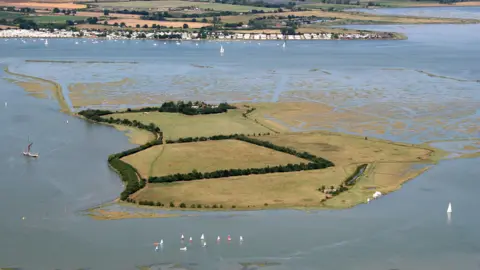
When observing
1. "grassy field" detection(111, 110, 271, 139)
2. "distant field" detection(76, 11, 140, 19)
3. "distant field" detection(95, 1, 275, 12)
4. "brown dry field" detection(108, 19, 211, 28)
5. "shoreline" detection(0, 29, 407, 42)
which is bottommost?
"shoreline" detection(0, 29, 407, 42)

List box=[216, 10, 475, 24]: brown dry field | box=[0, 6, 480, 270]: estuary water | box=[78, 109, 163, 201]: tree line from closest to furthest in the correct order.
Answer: box=[0, 6, 480, 270]: estuary water, box=[78, 109, 163, 201]: tree line, box=[216, 10, 475, 24]: brown dry field

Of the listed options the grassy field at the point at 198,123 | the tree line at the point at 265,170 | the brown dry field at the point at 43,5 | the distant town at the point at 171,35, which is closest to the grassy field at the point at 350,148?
the tree line at the point at 265,170

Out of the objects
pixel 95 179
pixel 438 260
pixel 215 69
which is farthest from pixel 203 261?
pixel 215 69

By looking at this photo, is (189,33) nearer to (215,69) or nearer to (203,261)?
(215,69)

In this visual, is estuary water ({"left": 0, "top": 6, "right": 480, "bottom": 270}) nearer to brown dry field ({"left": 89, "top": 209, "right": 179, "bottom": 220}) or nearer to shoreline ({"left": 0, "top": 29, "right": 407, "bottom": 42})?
brown dry field ({"left": 89, "top": 209, "right": 179, "bottom": 220})

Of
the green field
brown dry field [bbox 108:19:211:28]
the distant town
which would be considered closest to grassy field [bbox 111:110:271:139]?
the distant town

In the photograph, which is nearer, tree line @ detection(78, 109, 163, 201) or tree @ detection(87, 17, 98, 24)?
tree line @ detection(78, 109, 163, 201)
